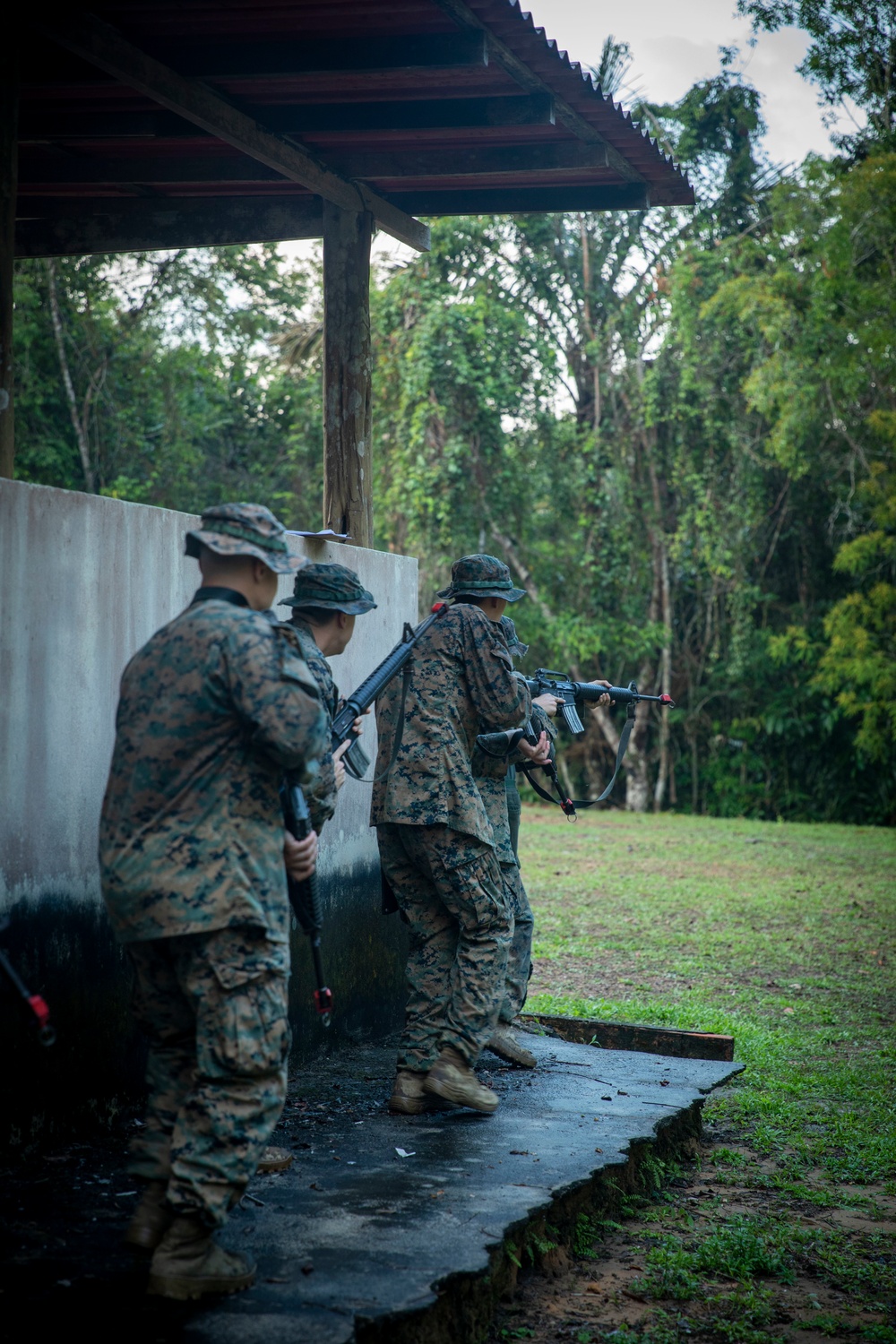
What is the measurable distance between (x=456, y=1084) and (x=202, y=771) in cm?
205

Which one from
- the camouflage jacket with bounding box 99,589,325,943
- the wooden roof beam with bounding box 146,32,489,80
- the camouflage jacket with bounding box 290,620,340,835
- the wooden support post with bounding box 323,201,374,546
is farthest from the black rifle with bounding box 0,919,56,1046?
the wooden support post with bounding box 323,201,374,546

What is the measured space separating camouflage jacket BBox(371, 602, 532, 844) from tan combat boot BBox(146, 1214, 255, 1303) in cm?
184

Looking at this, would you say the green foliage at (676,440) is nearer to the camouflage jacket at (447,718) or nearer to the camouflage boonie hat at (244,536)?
the camouflage jacket at (447,718)

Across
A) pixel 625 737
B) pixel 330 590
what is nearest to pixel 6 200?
pixel 330 590

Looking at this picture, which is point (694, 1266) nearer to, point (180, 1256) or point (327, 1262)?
point (327, 1262)

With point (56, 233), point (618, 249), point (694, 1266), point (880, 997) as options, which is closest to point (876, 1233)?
point (694, 1266)

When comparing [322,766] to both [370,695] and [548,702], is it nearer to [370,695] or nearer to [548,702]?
[370,695]

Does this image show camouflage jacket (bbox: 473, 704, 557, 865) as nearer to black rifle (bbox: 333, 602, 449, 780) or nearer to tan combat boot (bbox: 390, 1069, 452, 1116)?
black rifle (bbox: 333, 602, 449, 780)

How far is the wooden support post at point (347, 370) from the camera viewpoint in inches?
237

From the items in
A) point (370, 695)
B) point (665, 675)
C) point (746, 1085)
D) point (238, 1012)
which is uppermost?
point (665, 675)

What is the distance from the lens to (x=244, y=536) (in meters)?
3.04

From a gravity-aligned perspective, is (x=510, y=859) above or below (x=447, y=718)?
below

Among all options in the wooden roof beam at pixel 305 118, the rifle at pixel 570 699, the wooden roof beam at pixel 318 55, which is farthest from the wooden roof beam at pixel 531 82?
the rifle at pixel 570 699

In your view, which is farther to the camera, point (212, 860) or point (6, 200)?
point (6, 200)
